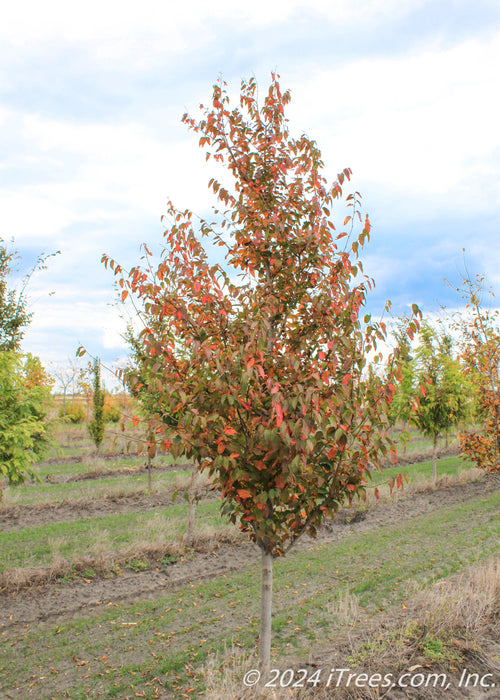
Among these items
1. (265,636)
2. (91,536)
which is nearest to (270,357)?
(265,636)

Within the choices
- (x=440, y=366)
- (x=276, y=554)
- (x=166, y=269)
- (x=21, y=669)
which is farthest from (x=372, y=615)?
(x=440, y=366)

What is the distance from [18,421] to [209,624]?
4113 mm

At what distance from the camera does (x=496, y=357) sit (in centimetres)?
1145

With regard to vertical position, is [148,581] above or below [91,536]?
below

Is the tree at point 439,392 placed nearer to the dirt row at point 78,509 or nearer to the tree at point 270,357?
the dirt row at point 78,509

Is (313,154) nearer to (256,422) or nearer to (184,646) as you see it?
(256,422)

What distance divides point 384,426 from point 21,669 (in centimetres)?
424

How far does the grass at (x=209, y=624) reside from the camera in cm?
424

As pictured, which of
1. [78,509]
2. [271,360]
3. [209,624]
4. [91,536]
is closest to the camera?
[271,360]

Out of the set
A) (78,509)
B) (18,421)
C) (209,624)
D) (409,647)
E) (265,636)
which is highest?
(18,421)

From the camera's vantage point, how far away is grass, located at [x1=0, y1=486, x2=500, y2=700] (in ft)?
13.9

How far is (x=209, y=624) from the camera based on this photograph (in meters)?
5.30

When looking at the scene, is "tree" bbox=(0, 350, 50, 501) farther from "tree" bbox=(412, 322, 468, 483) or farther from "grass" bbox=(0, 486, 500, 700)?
"tree" bbox=(412, 322, 468, 483)

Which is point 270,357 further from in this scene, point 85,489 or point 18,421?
point 85,489
